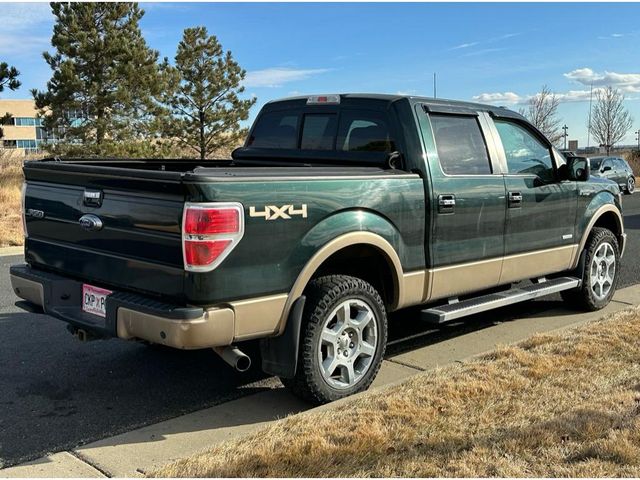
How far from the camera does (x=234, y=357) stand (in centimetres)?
384

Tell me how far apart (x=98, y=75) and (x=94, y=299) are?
22854 millimetres

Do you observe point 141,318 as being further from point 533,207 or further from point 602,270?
point 602,270

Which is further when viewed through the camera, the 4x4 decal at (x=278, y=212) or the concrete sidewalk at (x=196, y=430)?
the 4x4 decal at (x=278, y=212)

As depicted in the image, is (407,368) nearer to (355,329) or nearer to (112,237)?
(355,329)

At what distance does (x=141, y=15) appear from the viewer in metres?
25.8

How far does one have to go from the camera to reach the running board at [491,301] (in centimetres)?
493

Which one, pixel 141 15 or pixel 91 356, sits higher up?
pixel 141 15

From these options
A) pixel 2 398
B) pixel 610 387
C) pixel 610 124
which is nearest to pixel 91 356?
pixel 2 398

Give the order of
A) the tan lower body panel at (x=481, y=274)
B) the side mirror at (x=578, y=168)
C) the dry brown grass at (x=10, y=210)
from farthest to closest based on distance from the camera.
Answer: the dry brown grass at (x=10, y=210) < the side mirror at (x=578, y=168) < the tan lower body panel at (x=481, y=274)

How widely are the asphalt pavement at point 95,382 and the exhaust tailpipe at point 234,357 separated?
66 centimetres

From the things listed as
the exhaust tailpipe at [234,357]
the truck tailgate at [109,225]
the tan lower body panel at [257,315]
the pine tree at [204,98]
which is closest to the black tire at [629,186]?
the pine tree at [204,98]

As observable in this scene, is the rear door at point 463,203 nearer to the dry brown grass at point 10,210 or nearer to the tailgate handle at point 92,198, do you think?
the tailgate handle at point 92,198

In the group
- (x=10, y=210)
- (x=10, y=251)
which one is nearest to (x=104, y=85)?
(x=10, y=210)

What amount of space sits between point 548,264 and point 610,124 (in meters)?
46.5
